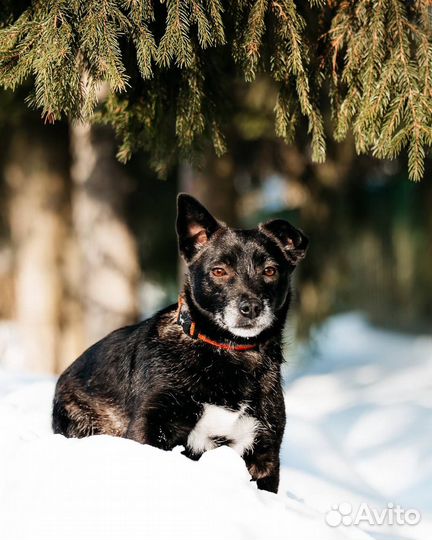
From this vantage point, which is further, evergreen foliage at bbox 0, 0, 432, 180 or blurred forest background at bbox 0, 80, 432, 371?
blurred forest background at bbox 0, 80, 432, 371

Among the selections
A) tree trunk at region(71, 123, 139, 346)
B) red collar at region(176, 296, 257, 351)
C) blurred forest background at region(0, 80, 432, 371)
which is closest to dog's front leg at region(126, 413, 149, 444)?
red collar at region(176, 296, 257, 351)

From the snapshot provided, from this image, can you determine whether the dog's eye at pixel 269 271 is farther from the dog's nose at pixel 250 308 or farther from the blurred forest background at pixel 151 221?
the blurred forest background at pixel 151 221

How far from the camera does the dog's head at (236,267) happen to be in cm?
404

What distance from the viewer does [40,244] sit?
1052 centimetres

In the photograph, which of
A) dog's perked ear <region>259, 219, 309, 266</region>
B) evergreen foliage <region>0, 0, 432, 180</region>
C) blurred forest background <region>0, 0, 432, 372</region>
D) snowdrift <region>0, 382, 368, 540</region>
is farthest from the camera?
blurred forest background <region>0, 0, 432, 372</region>

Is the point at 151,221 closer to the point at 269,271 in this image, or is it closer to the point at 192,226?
the point at 192,226

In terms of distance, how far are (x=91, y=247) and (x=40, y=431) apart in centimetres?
443

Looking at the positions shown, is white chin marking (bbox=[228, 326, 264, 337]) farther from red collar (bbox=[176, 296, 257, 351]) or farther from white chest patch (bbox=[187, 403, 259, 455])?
white chest patch (bbox=[187, 403, 259, 455])

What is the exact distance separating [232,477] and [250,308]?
3.78 ft

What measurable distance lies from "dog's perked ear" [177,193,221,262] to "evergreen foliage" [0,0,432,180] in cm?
68

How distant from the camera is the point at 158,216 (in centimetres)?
1111

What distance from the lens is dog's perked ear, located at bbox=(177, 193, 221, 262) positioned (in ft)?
13.8

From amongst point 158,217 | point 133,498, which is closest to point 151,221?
point 158,217

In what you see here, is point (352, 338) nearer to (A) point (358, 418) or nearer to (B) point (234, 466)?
(A) point (358, 418)
